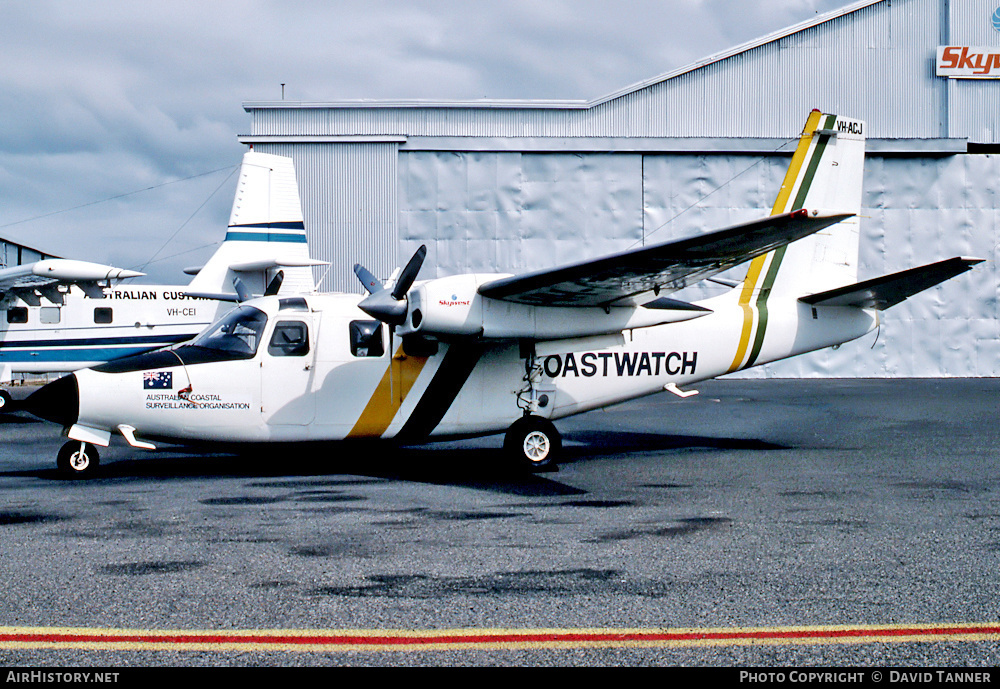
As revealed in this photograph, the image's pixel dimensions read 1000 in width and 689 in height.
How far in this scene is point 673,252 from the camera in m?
9.40

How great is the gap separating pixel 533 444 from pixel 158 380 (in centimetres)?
508

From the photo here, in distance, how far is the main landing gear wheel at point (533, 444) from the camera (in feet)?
35.9

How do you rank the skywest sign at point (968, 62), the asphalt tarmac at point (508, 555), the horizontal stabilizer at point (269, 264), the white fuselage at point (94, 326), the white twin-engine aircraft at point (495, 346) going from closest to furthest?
1. the asphalt tarmac at point (508, 555)
2. the white twin-engine aircraft at point (495, 346)
3. the horizontal stabilizer at point (269, 264)
4. the white fuselage at point (94, 326)
5. the skywest sign at point (968, 62)

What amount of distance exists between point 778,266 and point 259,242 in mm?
14531

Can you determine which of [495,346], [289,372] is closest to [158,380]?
[289,372]

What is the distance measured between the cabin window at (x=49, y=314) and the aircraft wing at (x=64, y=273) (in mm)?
1871

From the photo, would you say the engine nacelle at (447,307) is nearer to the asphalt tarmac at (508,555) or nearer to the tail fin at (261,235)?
the asphalt tarmac at (508,555)

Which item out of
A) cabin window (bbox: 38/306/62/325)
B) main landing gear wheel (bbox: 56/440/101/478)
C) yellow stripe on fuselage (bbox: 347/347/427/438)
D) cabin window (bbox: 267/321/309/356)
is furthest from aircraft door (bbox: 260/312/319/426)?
cabin window (bbox: 38/306/62/325)

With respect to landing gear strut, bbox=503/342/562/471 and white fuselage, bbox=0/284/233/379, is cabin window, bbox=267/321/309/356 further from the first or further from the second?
white fuselage, bbox=0/284/233/379

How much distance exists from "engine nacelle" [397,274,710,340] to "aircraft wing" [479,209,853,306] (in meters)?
0.14

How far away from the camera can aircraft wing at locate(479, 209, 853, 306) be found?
8.73 metres

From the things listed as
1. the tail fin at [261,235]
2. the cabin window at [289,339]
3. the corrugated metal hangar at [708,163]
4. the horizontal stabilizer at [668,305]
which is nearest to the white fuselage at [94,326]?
the tail fin at [261,235]

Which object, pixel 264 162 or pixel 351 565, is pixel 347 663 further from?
pixel 264 162

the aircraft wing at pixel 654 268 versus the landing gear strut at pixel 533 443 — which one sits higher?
the aircraft wing at pixel 654 268
